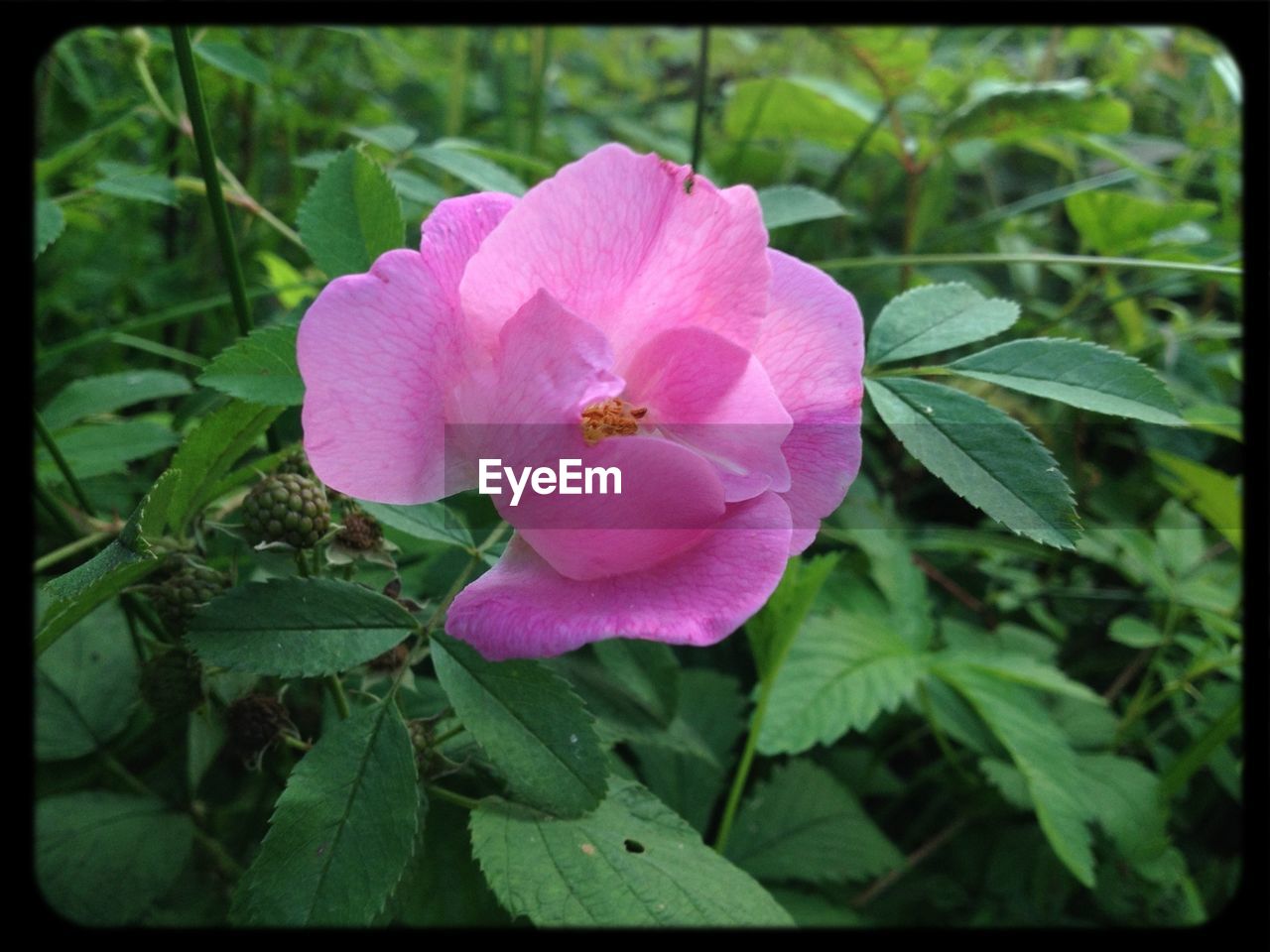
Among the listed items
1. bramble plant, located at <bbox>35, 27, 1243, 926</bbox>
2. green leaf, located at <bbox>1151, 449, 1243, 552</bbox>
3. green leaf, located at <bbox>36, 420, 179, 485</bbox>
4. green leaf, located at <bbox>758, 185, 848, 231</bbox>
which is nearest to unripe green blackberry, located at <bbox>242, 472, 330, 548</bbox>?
bramble plant, located at <bbox>35, 27, 1243, 926</bbox>

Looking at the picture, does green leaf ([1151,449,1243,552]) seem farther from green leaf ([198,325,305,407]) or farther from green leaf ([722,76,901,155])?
green leaf ([198,325,305,407])

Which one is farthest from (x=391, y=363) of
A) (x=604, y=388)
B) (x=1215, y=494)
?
(x=1215, y=494)

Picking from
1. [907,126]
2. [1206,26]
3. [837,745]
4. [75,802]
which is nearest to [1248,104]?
[1206,26]

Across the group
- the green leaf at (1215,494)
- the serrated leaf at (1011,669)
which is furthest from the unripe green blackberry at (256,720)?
the green leaf at (1215,494)

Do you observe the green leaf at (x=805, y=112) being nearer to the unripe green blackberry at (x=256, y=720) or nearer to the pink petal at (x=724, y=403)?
the pink petal at (x=724, y=403)

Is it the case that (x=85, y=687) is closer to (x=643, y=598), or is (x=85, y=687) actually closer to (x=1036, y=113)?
(x=643, y=598)

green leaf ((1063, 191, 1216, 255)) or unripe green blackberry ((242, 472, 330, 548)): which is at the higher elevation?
green leaf ((1063, 191, 1216, 255))

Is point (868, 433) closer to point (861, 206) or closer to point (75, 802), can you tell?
point (861, 206)
